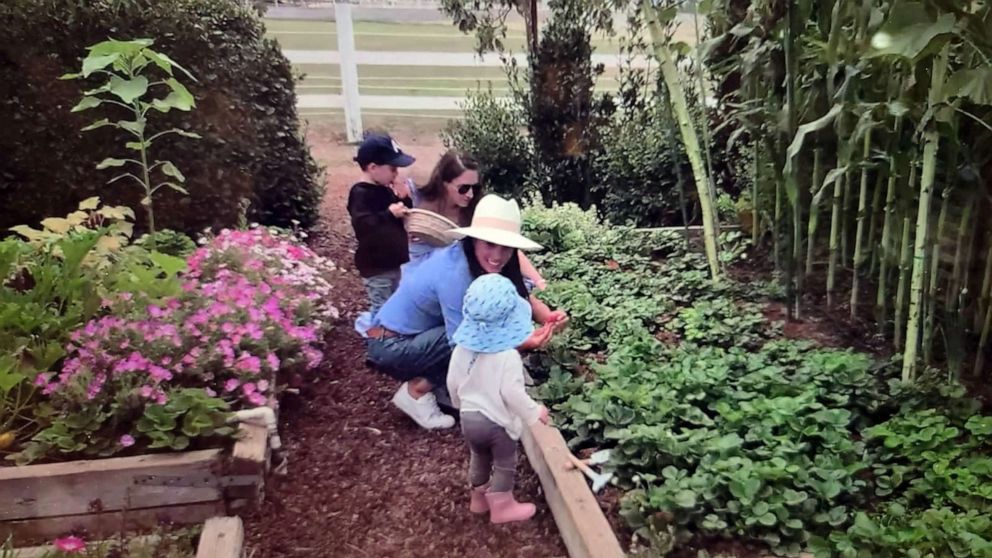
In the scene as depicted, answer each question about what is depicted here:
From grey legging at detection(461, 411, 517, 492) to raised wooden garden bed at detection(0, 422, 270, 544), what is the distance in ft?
2.37

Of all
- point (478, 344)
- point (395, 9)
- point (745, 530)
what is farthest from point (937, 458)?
point (395, 9)

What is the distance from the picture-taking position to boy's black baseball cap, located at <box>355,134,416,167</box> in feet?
12.1

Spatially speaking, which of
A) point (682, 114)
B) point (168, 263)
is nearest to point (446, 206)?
point (168, 263)

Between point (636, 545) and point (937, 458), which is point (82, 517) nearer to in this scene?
point (636, 545)

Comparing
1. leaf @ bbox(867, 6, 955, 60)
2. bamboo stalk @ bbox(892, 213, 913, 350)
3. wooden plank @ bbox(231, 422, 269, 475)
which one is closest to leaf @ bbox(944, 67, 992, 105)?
leaf @ bbox(867, 6, 955, 60)

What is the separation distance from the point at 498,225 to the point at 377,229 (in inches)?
50.3

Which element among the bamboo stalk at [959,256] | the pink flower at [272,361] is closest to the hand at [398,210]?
the pink flower at [272,361]

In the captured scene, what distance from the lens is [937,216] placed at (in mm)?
3180

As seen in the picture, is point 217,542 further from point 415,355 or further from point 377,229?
point 377,229

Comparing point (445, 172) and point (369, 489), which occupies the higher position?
point (445, 172)

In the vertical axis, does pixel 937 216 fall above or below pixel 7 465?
above

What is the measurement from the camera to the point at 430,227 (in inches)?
136

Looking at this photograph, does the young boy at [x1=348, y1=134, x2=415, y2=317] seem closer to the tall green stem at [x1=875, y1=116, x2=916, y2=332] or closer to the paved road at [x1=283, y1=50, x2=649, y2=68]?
the tall green stem at [x1=875, y1=116, x2=916, y2=332]

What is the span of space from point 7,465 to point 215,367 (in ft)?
2.35
